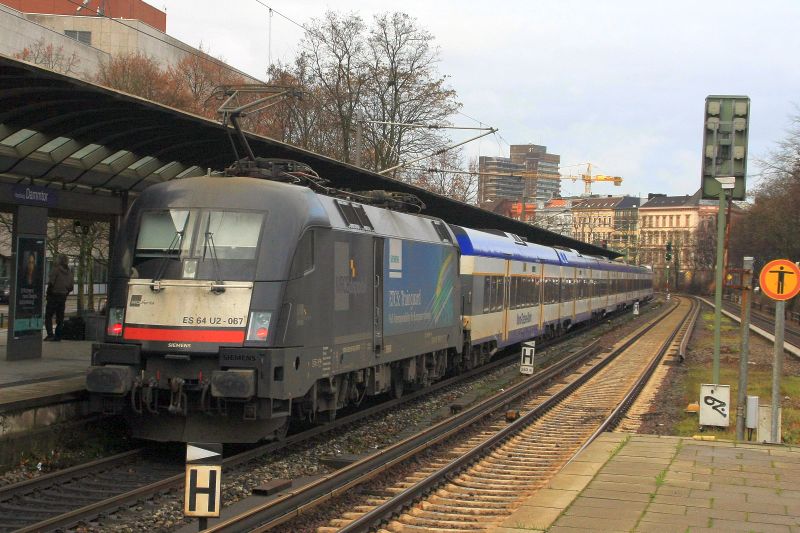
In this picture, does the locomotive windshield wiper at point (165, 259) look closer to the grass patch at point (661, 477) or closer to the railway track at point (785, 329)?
the grass patch at point (661, 477)

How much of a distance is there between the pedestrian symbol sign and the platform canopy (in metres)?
7.07

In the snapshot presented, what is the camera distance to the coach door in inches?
532

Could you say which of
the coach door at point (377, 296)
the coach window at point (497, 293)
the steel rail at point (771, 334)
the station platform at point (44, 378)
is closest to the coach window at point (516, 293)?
the coach window at point (497, 293)

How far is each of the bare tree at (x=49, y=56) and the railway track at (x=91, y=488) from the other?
31.9m

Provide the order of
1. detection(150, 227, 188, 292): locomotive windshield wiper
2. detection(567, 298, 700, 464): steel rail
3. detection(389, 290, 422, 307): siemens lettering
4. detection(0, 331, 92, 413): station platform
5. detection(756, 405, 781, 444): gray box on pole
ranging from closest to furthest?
detection(150, 227, 188, 292): locomotive windshield wiper → detection(0, 331, 92, 413): station platform → detection(756, 405, 781, 444): gray box on pole → detection(567, 298, 700, 464): steel rail → detection(389, 290, 422, 307): siemens lettering

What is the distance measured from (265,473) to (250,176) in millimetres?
3896

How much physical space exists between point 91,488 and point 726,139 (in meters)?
8.96

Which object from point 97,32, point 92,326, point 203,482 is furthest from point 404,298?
point 97,32

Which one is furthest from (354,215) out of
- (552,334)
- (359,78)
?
(359,78)

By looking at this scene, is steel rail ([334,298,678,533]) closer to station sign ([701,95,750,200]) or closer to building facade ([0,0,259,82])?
station sign ([701,95,750,200])

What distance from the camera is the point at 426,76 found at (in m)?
40.0

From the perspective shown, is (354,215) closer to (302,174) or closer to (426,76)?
(302,174)

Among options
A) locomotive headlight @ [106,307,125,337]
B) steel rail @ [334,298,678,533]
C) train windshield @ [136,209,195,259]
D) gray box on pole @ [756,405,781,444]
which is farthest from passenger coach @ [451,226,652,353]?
locomotive headlight @ [106,307,125,337]

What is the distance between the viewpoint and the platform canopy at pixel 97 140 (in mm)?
10695
